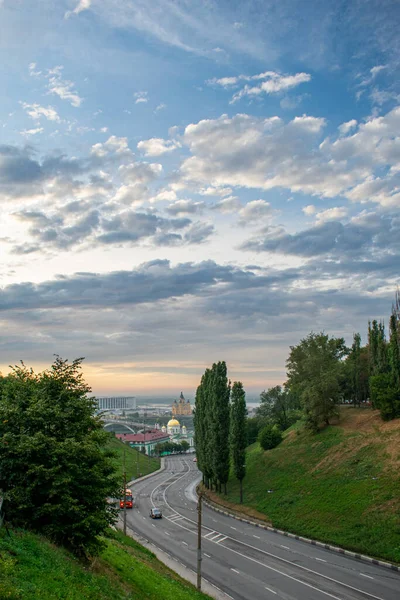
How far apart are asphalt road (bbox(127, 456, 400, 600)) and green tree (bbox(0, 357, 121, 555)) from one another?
13.3 meters

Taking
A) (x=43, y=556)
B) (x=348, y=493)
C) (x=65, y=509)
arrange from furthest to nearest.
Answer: (x=348, y=493), (x=65, y=509), (x=43, y=556)

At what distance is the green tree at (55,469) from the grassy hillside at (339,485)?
81.1ft

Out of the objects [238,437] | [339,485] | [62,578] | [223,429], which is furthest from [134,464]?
[62,578]

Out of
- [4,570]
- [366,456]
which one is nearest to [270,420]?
[366,456]

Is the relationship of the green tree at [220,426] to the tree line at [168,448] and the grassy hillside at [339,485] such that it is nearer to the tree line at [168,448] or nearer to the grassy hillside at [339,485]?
the grassy hillside at [339,485]

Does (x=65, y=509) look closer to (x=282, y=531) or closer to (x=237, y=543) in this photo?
(x=237, y=543)

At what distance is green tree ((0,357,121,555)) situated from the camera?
2062 centimetres

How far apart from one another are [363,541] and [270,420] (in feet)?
223

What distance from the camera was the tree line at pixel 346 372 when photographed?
201 feet

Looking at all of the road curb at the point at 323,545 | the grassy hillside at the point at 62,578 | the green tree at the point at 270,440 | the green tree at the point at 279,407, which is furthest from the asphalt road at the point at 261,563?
the green tree at the point at 279,407

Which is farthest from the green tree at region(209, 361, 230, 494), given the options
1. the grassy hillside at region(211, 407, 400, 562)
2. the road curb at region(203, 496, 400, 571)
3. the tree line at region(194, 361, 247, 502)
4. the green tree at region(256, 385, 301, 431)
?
the green tree at region(256, 385, 301, 431)

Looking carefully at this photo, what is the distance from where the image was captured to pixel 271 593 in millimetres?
29344

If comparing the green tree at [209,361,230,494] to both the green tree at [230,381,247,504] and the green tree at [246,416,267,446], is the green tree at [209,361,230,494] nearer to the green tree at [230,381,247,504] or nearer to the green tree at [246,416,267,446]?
the green tree at [230,381,247,504]

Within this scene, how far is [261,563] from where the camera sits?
118 feet
